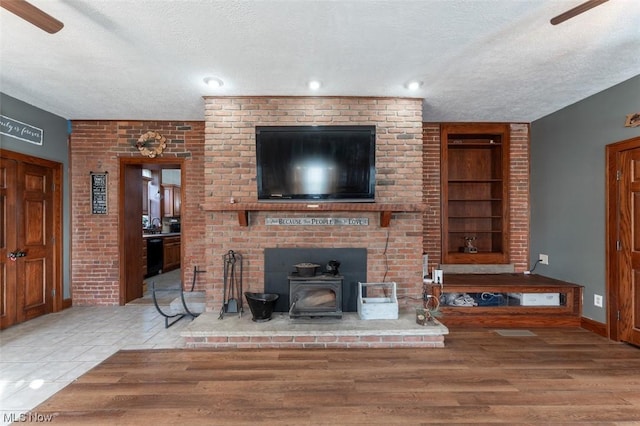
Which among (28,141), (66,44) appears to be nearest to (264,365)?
(66,44)

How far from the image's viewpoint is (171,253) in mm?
7180

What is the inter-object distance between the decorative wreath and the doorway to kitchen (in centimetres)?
11

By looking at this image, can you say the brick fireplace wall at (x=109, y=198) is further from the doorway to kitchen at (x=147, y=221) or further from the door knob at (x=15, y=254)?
the door knob at (x=15, y=254)

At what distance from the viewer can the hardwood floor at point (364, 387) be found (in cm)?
196

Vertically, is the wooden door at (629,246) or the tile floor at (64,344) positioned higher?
the wooden door at (629,246)

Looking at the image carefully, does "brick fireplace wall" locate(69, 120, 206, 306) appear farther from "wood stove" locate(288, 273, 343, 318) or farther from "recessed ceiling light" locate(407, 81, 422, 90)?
"recessed ceiling light" locate(407, 81, 422, 90)

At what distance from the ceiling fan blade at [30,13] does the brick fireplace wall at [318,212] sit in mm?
1587

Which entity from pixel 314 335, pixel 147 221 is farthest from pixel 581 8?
pixel 147 221

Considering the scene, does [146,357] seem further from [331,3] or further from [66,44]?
[331,3]

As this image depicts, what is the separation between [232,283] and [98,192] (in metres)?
2.69

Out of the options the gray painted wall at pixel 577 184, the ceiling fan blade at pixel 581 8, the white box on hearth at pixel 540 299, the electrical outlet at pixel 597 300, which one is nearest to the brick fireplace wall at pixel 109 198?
the ceiling fan blade at pixel 581 8

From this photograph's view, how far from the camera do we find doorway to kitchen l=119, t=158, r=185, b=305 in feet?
14.2

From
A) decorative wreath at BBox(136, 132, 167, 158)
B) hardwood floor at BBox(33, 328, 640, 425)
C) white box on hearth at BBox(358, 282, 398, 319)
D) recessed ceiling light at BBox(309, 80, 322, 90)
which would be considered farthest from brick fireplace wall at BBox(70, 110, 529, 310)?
decorative wreath at BBox(136, 132, 167, 158)

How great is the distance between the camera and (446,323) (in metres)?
3.58
